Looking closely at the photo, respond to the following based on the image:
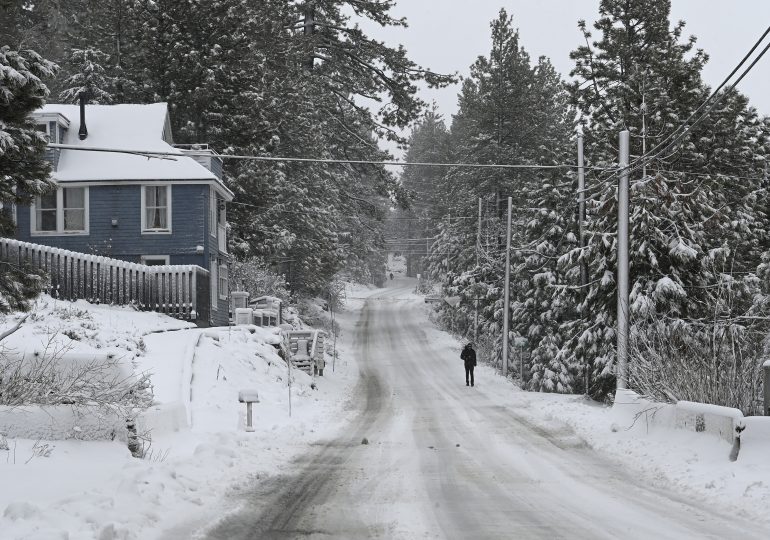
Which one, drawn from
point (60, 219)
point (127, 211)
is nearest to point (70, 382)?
point (127, 211)

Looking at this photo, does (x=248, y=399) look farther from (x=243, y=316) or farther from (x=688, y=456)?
(x=243, y=316)

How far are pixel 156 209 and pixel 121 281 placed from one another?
764 cm

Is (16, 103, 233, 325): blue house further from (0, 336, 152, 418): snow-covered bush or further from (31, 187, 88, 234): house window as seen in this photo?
(0, 336, 152, 418): snow-covered bush

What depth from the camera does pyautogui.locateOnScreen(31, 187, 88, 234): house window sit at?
31.5 m

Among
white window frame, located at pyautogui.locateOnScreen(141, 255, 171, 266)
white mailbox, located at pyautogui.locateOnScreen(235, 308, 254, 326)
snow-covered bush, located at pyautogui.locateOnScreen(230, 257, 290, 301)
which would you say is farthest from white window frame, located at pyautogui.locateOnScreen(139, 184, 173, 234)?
snow-covered bush, located at pyautogui.locateOnScreen(230, 257, 290, 301)

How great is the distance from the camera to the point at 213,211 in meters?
32.6

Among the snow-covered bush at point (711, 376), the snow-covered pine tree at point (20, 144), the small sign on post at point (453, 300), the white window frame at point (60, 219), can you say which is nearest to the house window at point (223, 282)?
the white window frame at point (60, 219)

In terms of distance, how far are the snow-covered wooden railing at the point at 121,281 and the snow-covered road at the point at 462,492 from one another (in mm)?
8265

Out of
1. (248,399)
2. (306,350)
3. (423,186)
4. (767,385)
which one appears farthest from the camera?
(423,186)

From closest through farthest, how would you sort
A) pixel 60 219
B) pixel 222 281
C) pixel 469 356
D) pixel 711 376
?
pixel 711 376, pixel 469 356, pixel 60 219, pixel 222 281

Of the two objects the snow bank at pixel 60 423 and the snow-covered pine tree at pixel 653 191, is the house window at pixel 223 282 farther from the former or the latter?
the snow bank at pixel 60 423

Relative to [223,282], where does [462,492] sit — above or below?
below

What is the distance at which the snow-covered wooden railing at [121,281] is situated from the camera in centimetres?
2258

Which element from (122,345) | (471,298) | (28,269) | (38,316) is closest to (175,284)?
(38,316)
